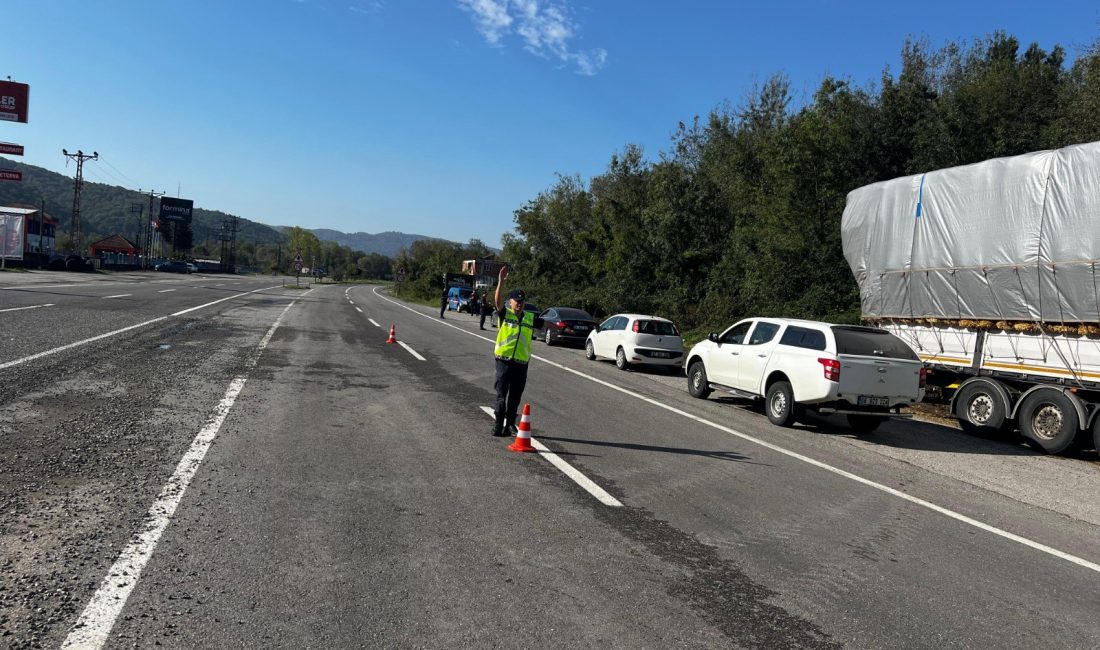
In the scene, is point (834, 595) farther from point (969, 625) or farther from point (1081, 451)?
point (1081, 451)

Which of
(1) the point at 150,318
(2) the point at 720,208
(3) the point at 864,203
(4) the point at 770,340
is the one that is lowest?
(1) the point at 150,318

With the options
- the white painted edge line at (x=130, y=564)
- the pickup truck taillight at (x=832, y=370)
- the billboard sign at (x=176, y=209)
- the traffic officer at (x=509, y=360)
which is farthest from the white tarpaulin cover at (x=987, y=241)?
the billboard sign at (x=176, y=209)

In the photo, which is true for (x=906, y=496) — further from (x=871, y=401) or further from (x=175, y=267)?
(x=175, y=267)

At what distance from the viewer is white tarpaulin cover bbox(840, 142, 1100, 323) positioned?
10.4m

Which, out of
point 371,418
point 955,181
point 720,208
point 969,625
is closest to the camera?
point 969,625

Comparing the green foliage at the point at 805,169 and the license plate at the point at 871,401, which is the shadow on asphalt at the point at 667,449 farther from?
the green foliage at the point at 805,169

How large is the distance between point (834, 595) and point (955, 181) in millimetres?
10817

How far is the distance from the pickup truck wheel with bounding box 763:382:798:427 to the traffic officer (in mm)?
4796

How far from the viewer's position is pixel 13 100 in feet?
169

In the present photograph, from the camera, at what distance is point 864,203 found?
1498cm

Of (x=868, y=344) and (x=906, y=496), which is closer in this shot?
(x=906, y=496)

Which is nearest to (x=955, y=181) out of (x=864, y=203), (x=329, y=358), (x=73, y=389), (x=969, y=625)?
(x=864, y=203)

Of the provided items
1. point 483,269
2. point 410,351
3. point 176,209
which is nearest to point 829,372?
point 410,351

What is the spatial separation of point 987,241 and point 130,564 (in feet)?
42.8
